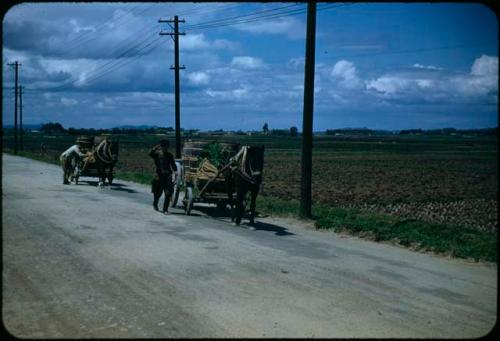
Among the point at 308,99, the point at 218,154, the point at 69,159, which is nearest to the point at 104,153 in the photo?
the point at 69,159

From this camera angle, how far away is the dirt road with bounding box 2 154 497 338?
619 cm

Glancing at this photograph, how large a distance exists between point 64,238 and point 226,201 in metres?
5.57

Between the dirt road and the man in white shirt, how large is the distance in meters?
11.6

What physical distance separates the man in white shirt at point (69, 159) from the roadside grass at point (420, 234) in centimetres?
1337

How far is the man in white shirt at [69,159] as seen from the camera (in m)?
24.0

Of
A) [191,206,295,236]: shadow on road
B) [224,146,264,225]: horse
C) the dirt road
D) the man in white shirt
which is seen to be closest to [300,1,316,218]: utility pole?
[191,206,295,236]: shadow on road

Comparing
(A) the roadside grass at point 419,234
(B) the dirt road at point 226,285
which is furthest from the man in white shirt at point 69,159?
(A) the roadside grass at point 419,234

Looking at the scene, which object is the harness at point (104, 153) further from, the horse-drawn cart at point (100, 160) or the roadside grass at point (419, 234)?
the roadside grass at point (419, 234)

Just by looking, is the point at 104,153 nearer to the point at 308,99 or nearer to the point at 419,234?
the point at 308,99

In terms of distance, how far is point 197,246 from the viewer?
10.6 meters

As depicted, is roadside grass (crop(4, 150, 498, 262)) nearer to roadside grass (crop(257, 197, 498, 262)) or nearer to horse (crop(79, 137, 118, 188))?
roadside grass (crop(257, 197, 498, 262))

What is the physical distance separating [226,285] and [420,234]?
616cm

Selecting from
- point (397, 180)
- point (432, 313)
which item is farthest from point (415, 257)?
point (397, 180)

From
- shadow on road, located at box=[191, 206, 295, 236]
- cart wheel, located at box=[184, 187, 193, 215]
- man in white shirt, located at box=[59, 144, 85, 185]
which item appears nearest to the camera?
shadow on road, located at box=[191, 206, 295, 236]
